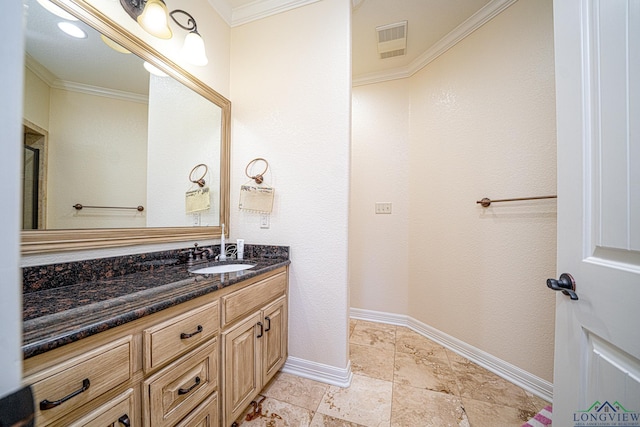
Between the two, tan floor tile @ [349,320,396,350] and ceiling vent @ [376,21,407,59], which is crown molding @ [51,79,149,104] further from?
tan floor tile @ [349,320,396,350]

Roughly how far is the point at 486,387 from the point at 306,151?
78.4 inches

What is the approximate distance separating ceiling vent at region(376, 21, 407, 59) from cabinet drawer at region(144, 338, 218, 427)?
2.51m

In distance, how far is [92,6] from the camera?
103cm

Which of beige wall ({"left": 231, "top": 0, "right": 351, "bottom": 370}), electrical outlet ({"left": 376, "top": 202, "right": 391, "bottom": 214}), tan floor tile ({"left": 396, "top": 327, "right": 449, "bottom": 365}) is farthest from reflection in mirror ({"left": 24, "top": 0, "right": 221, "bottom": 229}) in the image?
tan floor tile ({"left": 396, "top": 327, "right": 449, "bottom": 365})

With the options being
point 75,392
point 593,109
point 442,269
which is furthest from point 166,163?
point 442,269

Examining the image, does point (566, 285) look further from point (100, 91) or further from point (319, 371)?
point (100, 91)

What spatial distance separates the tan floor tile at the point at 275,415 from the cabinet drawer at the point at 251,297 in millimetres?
585

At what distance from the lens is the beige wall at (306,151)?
1529 millimetres

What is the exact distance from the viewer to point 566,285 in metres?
0.71

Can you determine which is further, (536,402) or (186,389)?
(536,402)

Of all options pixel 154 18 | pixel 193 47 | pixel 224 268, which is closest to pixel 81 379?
pixel 224 268

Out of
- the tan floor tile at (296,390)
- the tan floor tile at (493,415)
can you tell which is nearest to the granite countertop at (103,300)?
the tan floor tile at (296,390)

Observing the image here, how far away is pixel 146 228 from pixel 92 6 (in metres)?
1.06

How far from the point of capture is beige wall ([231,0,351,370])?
60.2 inches
